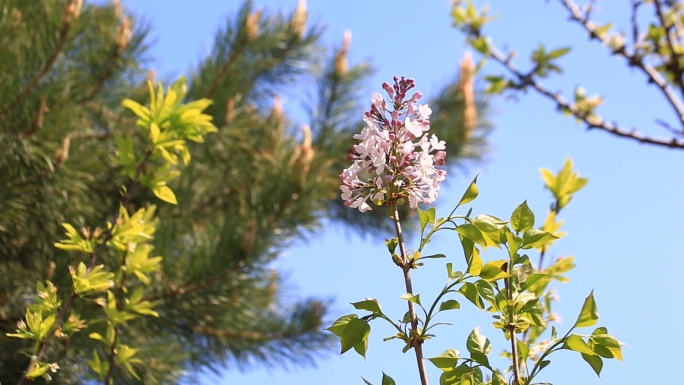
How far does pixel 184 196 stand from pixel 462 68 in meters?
1.61

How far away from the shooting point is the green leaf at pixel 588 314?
1.62 ft

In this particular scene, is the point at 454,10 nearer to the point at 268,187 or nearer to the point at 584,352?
the point at 584,352

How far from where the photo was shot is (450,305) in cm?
48

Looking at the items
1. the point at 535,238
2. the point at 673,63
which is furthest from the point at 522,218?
the point at 673,63

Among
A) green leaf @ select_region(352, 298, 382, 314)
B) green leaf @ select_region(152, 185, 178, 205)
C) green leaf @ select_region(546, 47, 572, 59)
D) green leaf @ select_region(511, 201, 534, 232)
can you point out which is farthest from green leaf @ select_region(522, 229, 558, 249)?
green leaf @ select_region(546, 47, 572, 59)

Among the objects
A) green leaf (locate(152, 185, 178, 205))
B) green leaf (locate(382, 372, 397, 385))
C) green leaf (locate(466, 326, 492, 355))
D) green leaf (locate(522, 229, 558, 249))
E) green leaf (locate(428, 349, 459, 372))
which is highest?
green leaf (locate(152, 185, 178, 205))

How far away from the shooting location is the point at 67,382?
85.2 inches

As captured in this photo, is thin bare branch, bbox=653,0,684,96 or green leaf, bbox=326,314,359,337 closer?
green leaf, bbox=326,314,359,337

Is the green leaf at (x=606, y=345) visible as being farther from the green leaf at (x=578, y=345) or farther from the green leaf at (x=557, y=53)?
the green leaf at (x=557, y=53)

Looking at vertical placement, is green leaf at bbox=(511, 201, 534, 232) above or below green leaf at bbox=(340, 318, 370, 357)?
above

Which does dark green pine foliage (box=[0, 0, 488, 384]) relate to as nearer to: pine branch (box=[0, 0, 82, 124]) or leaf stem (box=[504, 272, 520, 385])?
pine branch (box=[0, 0, 82, 124])

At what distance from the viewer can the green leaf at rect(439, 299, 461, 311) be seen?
0.48 meters

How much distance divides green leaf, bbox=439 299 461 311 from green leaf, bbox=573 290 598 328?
0.27ft

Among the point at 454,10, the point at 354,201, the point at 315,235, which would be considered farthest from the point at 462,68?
the point at 354,201
